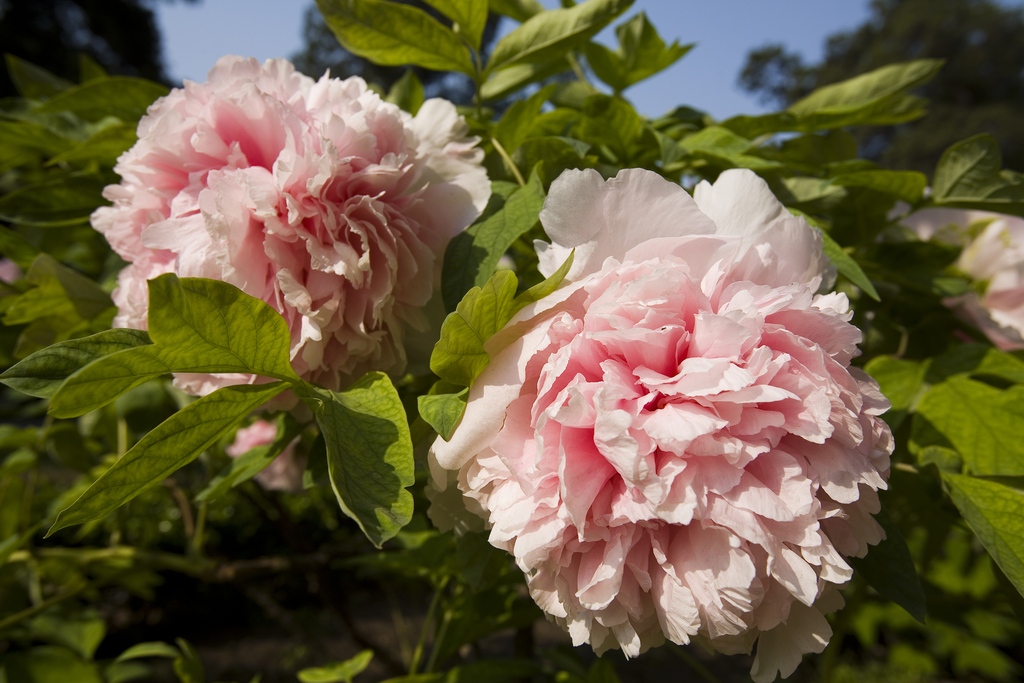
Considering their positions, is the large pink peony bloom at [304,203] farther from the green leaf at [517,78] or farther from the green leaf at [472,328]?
the green leaf at [517,78]

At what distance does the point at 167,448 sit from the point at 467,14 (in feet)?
1.46

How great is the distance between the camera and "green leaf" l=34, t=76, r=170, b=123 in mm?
624

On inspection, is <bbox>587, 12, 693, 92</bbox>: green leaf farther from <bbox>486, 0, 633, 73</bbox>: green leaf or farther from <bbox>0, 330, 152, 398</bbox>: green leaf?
<bbox>0, 330, 152, 398</bbox>: green leaf

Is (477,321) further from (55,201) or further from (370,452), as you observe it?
(55,201)

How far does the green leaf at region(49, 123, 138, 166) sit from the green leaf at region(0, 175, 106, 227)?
4 centimetres

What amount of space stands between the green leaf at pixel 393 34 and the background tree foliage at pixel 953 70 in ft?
61.4

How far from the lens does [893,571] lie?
17.3 inches

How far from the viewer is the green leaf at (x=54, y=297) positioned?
589mm

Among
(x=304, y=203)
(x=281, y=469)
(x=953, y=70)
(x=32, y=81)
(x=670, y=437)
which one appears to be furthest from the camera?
(x=953, y=70)

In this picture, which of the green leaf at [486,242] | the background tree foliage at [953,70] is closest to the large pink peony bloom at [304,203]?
the green leaf at [486,242]

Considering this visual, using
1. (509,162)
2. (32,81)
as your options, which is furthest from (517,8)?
(32,81)

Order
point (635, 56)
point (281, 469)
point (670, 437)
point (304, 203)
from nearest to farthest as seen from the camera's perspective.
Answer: point (670, 437)
point (304, 203)
point (635, 56)
point (281, 469)

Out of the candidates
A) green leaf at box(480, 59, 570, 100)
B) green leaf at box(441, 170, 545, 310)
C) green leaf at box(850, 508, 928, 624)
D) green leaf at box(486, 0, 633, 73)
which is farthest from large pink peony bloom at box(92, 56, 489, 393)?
green leaf at box(850, 508, 928, 624)

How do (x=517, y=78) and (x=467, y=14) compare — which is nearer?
(x=467, y=14)
